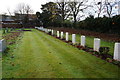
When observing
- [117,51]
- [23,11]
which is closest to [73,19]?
[117,51]

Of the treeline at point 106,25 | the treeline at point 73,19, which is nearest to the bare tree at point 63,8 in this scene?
the treeline at point 73,19

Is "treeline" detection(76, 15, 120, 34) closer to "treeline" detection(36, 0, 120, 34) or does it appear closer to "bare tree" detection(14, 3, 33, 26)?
"treeline" detection(36, 0, 120, 34)

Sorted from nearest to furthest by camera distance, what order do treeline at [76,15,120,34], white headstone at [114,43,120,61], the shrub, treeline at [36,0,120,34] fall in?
white headstone at [114,43,120,61], the shrub, treeline at [76,15,120,34], treeline at [36,0,120,34]

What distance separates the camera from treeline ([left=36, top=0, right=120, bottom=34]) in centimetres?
1396

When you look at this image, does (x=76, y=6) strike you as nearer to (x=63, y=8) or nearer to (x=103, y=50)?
(x=63, y=8)

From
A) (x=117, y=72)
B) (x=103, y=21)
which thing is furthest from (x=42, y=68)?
(x=103, y=21)

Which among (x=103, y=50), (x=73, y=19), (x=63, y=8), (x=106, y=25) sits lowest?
(x=103, y=50)

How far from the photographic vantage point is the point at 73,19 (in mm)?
33250

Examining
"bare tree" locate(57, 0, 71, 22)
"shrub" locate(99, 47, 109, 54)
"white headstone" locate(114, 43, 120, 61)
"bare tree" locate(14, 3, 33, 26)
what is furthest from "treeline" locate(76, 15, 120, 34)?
"bare tree" locate(14, 3, 33, 26)

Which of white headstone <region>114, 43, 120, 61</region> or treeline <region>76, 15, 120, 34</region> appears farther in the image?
treeline <region>76, 15, 120, 34</region>

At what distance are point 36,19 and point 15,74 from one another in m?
52.1

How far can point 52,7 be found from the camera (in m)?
32.8

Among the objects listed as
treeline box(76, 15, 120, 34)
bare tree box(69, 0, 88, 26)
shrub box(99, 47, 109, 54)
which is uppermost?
bare tree box(69, 0, 88, 26)

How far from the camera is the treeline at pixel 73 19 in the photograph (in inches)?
550
